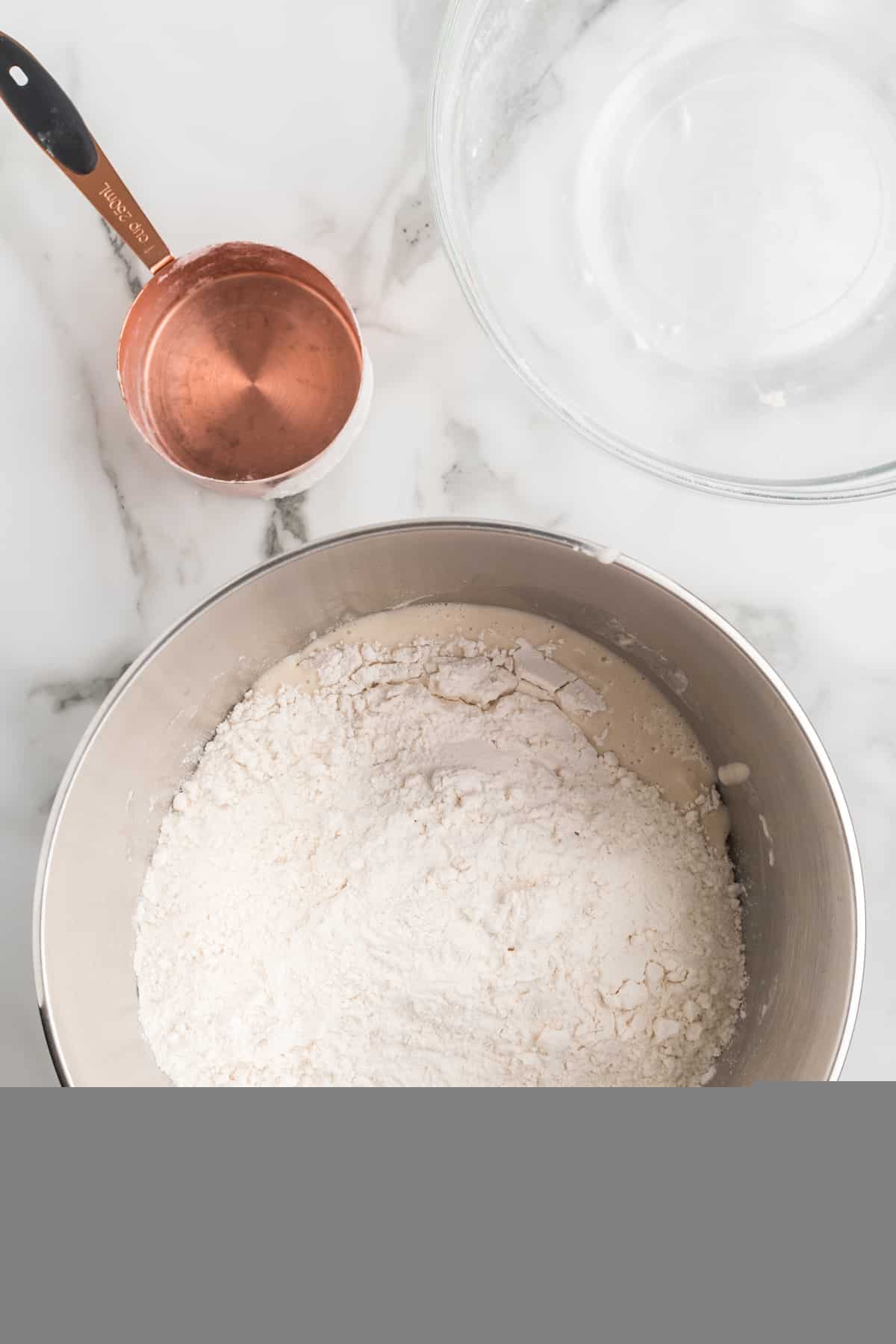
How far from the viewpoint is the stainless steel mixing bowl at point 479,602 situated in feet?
2.48

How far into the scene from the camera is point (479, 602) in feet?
3.00

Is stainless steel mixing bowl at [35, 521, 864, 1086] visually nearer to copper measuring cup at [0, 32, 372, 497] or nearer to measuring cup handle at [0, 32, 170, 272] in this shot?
copper measuring cup at [0, 32, 372, 497]

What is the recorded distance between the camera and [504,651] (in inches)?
36.2

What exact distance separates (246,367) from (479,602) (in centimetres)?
27

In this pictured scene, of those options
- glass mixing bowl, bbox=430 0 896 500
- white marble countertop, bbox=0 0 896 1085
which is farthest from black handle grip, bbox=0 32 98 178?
glass mixing bowl, bbox=430 0 896 500

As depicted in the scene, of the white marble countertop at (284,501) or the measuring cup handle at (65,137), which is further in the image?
the white marble countertop at (284,501)

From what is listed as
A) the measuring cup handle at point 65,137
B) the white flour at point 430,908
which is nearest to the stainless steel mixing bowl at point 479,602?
the white flour at point 430,908

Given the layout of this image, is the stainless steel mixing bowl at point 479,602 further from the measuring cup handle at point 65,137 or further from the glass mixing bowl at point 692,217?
the measuring cup handle at point 65,137

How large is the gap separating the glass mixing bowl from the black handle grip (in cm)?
26

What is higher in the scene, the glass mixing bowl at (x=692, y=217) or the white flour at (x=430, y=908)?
the glass mixing bowl at (x=692, y=217)

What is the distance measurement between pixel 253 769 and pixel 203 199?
0.49 meters

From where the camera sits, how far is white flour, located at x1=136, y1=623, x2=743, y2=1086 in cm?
84

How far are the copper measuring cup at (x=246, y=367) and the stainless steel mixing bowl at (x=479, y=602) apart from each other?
0.40 ft

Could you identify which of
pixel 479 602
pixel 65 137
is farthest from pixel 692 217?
pixel 65 137
